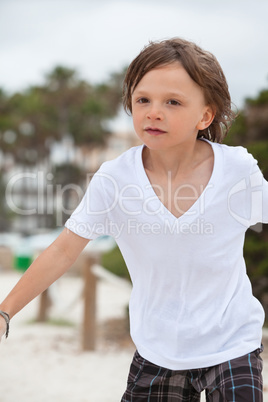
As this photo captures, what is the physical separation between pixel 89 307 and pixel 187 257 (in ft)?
16.5

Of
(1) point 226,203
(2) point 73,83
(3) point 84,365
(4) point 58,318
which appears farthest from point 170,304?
(2) point 73,83

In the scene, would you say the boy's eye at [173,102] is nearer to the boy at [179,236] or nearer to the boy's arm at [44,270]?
the boy at [179,236]

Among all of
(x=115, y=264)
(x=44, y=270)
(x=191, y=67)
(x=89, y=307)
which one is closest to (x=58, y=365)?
(x=89, y=307)

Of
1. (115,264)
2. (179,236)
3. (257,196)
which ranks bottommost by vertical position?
(115,264)

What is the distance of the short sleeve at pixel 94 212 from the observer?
74.7 inches

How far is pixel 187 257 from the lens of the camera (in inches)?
71.1

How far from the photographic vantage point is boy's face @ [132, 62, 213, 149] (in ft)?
5.89

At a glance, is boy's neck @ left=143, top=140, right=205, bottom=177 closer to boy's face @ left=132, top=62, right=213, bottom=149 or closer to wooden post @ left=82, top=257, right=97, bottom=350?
boy's face @ left=132, top=62, right=213, bottom=149

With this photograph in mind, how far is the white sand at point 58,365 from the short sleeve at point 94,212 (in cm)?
269

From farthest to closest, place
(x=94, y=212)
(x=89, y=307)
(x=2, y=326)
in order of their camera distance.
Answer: (x=89, y=307) < (x=94, y=212) < (x=2, y=326)

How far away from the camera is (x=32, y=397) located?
5.09 m

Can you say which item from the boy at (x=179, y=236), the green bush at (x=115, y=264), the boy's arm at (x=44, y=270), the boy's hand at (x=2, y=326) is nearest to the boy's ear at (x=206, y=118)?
the boy at (x=179, y=236)

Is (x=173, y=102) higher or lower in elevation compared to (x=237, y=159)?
higher

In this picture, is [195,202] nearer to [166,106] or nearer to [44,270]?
[166,106]
